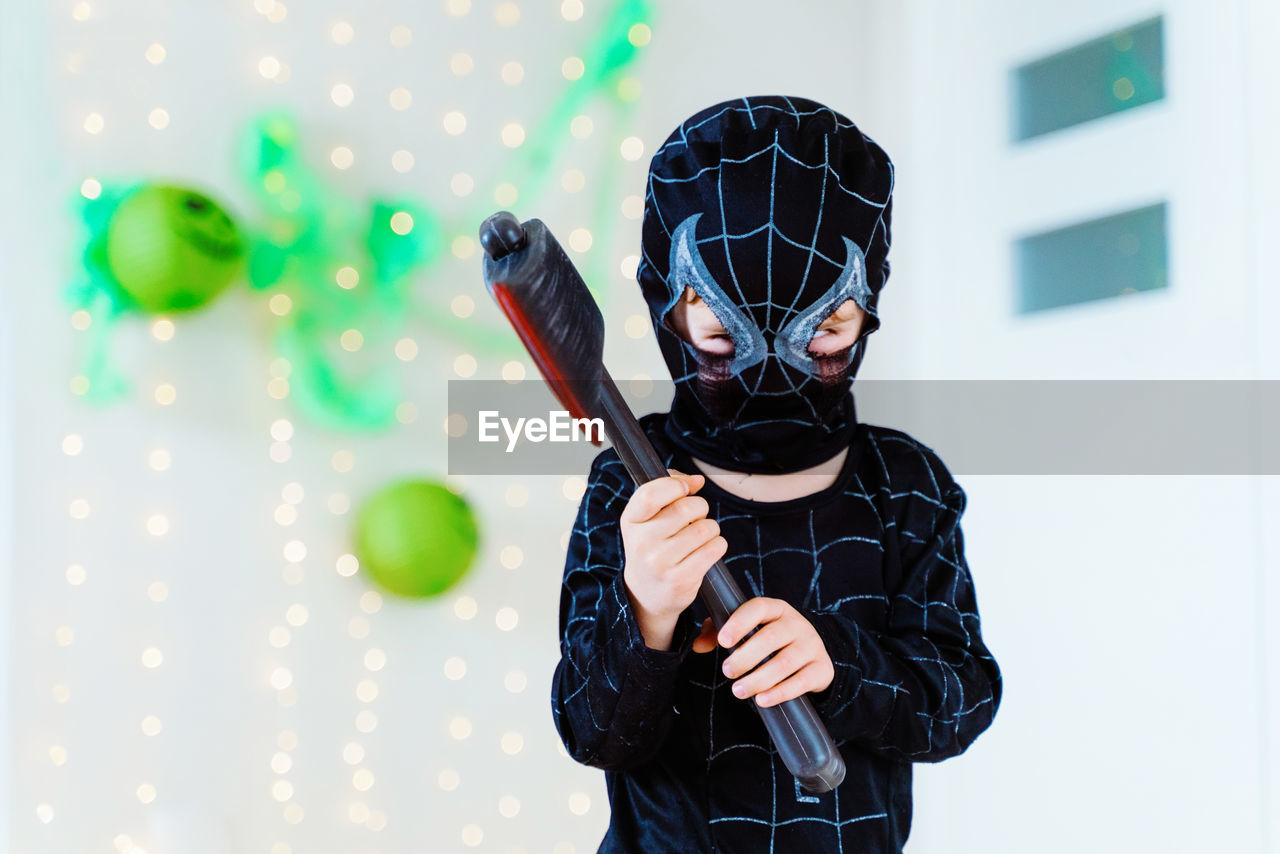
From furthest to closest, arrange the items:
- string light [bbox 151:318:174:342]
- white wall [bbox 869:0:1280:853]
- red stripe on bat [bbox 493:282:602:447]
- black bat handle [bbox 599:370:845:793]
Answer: string light [bbox 151:318:174:342]
white wall [bbox 869:0:1280:853]
black bat handle [bbox 599:370:845:793]
red stripe on bat [bbox 493:282:602:447]

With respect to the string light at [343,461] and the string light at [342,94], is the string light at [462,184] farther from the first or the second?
the string light at [343,461]

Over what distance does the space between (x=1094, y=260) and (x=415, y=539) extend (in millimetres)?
894

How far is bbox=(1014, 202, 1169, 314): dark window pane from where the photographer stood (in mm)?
1396

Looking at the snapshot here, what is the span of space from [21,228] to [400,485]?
50 cm

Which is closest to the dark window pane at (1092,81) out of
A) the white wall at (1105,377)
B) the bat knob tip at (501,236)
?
the white wall at (1105,377)

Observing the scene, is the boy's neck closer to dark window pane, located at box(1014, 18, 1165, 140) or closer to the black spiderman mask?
the black spiderman mask

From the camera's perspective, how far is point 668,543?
67 centimetres

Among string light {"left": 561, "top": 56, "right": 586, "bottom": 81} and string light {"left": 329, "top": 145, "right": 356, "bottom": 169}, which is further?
string light {"left": 561, "top": 56, "right": 586, "bottom": 81}

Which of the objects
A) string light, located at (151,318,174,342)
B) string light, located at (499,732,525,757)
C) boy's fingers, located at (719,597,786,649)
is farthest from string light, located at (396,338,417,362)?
boy's fingers, located at (719,597,786,649)

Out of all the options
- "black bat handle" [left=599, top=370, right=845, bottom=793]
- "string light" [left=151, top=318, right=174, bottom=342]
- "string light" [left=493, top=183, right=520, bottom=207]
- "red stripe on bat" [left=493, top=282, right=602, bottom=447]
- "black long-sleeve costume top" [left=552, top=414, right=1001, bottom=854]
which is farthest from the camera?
"string light" [left=493, top=183, right=520, bottom=207]

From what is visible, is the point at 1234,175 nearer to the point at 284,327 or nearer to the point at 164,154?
the point at 284,327

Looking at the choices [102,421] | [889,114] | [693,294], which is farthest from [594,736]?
[889,114]

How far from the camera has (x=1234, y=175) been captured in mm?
1275

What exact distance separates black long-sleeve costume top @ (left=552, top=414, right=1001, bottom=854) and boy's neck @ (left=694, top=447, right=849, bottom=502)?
0.5 inches
